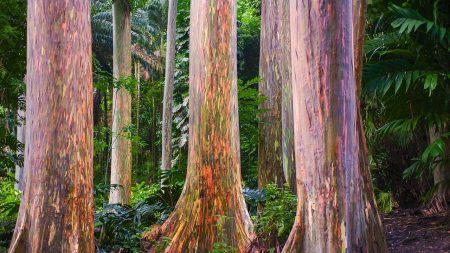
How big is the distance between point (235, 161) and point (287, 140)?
Result: 2.03 m

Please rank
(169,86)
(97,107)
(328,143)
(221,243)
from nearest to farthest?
1. (328,143)
2. (221,243)
3. (169,86)
4. (97,107)

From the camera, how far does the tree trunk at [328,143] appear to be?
455 cm

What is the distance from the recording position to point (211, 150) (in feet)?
22.9

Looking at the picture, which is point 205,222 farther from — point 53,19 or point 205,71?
point 53,19

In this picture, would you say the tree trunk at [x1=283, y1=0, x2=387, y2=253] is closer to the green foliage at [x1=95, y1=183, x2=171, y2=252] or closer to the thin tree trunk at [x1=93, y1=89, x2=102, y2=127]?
the green foliage at [x1=95, y1=183, x2=171, y2=252]

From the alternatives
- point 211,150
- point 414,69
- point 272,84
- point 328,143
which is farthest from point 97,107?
point 328,143

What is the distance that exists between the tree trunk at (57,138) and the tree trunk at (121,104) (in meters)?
8.31

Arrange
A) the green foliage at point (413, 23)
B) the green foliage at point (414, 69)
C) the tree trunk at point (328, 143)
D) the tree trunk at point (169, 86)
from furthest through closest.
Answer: the tree trunk at point (169, 86)
the green foliage at point (414, 69)
the green foliage at point (413, 23)
the tree trunk at point (328, 143)

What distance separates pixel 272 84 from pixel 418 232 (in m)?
4.88

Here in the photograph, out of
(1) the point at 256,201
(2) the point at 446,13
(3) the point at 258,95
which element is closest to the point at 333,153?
(1) the point at 256,201

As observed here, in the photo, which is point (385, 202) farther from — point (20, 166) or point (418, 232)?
point (20, 166)

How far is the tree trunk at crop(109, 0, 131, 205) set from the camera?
14.1m

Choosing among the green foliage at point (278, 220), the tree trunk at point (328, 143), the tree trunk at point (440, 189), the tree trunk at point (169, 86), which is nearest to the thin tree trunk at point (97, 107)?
the tree trunk at point (169, 86)

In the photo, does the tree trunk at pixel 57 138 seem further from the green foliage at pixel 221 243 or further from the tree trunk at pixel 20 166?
the tree trunk at pixel 20 166
